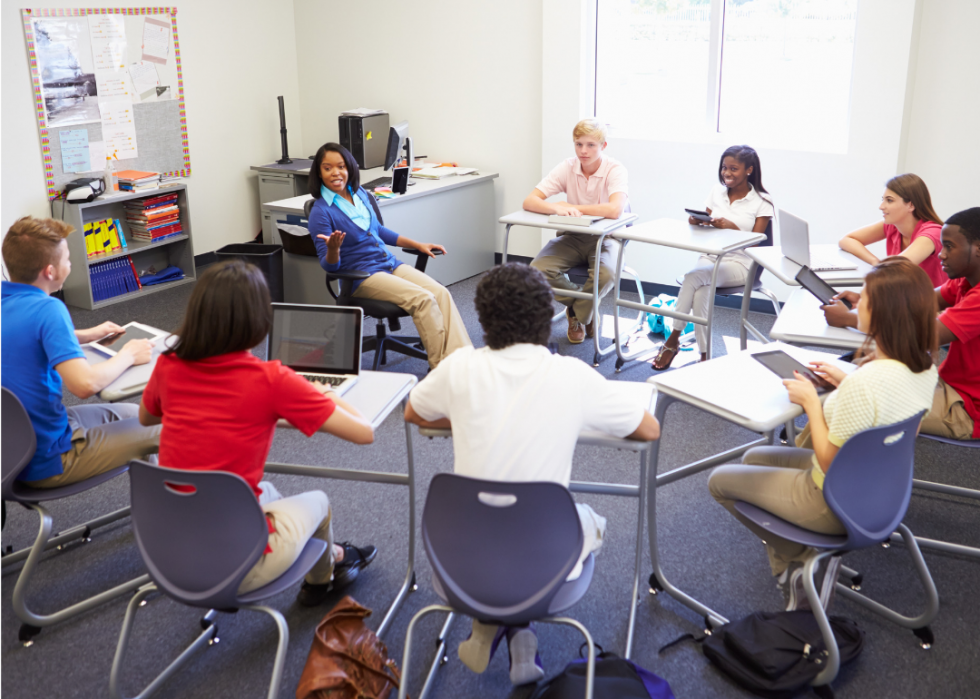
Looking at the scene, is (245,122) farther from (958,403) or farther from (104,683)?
(958,403)

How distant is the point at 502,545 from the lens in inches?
68.2

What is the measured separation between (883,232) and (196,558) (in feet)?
10.2

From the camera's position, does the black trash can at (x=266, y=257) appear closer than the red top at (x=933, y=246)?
No

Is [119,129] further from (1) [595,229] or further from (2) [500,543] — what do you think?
(2) [500,543]

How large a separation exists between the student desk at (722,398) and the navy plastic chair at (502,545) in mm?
649

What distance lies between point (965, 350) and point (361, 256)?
259cm

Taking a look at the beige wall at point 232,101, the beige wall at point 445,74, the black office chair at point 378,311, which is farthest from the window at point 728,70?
the beige wall at point 232,101

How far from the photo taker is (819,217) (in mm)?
4730

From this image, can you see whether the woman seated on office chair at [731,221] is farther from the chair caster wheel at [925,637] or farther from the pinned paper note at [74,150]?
the pinned paper note at [74,150]

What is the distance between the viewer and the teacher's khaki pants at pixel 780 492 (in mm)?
2084

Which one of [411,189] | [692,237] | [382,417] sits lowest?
[382,417]

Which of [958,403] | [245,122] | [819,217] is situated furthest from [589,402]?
[245,122]

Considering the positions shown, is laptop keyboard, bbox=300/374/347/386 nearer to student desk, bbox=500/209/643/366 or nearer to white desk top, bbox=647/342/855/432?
white desk top, bbox=647/342/855/432

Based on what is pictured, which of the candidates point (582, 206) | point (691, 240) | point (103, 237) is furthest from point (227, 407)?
point (103, 237)
